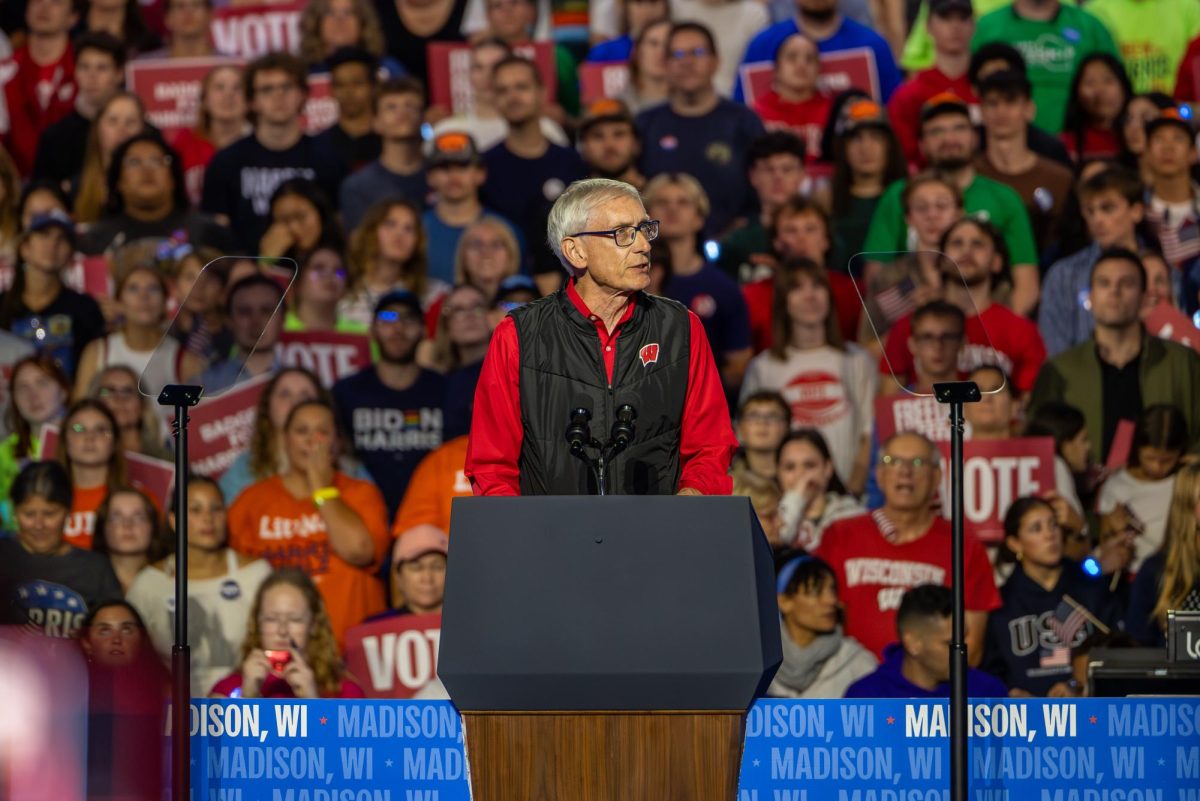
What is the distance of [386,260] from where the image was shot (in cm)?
865

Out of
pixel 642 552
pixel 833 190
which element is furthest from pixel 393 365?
pixel 642 552

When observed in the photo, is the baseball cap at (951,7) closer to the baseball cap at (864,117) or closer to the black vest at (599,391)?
the baseball cap at (864,117)

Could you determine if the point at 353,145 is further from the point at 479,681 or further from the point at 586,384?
the point at 479,681

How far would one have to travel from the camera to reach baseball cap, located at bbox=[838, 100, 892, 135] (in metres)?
8.93

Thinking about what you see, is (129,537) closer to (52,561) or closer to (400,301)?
(52,561)

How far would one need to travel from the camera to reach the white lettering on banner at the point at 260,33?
10438 mm

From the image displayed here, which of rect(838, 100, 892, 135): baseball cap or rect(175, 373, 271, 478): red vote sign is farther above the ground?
rect(838, 100, 892, 135): baseball cap

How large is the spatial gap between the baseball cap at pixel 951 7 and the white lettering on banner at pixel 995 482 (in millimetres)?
3077

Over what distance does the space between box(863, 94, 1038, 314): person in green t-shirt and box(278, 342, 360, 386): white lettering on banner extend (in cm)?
238

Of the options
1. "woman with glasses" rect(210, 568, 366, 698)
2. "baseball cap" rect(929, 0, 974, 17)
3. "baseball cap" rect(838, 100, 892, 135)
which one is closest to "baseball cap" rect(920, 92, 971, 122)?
"baseball cap" rect(838, 100, 892, 135)

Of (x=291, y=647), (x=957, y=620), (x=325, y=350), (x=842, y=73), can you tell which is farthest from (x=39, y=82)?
(x=957, y=620)

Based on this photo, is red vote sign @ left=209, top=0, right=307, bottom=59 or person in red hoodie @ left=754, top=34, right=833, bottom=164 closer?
person in red hoodie @ left=754, top=34, right=833, bottom=164

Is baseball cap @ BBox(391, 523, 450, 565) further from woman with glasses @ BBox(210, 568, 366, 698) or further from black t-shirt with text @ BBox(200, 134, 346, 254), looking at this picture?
black t-shirt with text @ BBox(200, 134, 346, 254)

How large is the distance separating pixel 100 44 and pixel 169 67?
1.19 ft
